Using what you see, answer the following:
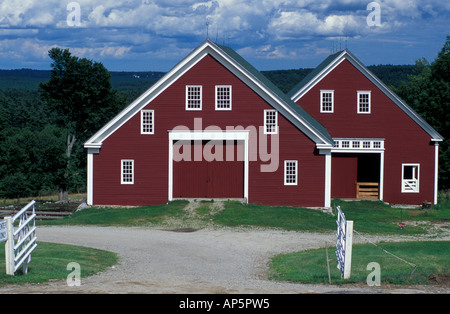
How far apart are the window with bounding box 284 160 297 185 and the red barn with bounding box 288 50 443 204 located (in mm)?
7537

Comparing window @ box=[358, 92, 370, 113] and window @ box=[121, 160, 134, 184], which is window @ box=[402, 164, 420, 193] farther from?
window @ box=[121, 160, 134, 184]

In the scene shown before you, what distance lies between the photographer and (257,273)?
745 inches

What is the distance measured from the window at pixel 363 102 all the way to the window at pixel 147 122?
15.2 meters

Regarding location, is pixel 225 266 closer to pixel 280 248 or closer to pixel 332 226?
pixel 280 248

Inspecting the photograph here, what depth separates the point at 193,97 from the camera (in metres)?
37.3

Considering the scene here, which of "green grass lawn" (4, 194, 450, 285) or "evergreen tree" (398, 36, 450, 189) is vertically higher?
"evergreen tree" (398, 36, 450, 189)

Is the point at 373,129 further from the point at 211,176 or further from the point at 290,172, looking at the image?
the point at 211,176

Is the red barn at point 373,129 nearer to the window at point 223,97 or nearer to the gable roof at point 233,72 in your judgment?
the gable roof at point 233,72

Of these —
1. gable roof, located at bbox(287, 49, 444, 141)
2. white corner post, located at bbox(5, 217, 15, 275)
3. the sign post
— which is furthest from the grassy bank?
white corner post, located at bbox(5, 217, 15, 275)

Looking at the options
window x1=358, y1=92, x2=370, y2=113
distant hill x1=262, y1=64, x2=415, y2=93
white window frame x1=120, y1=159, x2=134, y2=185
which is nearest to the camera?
white window frame x1=120, y1=159, x2=134, y2=185

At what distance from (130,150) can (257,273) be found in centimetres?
1981

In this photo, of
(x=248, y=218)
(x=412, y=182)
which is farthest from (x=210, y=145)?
(x=412, y=182)

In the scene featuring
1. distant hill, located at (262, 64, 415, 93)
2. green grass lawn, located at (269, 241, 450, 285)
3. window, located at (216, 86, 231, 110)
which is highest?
distant hill, located at (262, 64, 415, 93)

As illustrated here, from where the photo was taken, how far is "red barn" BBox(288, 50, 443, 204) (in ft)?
144
